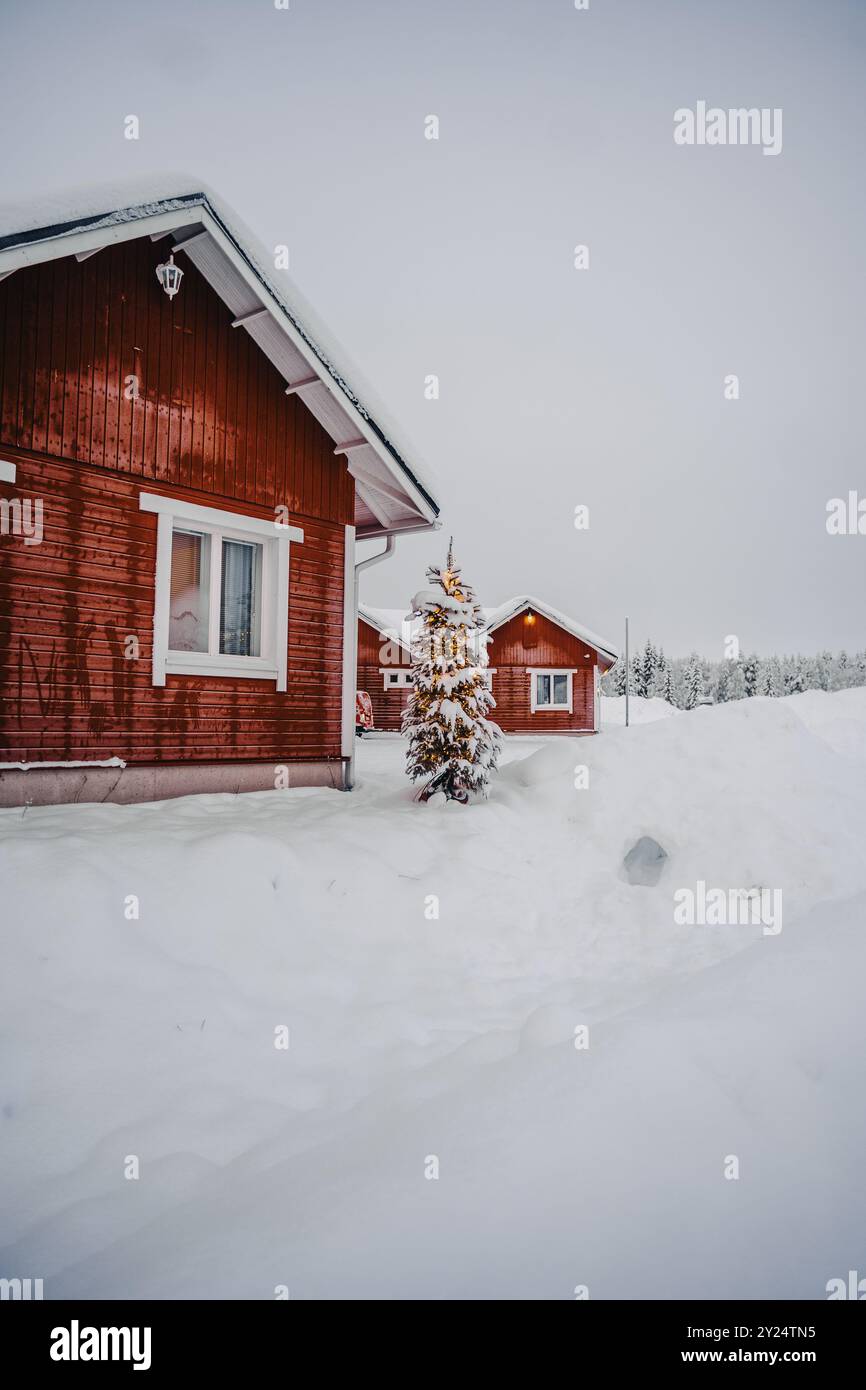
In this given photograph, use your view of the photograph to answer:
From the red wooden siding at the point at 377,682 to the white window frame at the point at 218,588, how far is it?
67.5 feet

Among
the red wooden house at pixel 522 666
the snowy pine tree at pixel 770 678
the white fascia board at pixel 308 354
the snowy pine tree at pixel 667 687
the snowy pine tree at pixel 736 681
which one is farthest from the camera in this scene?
the snowy pine tree at pixel 770 678

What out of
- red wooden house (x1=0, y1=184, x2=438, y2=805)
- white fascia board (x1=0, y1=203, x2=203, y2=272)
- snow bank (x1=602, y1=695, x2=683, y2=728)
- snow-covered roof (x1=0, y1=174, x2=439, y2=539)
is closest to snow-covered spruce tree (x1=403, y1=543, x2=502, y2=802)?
red wooden house (x1=0, y1=184, x2=438, y2=805)

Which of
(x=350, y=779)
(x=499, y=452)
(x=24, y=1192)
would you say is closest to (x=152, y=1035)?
(x=24, y=1192)

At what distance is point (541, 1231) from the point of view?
207 cm

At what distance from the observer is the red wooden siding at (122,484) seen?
634 centimetres

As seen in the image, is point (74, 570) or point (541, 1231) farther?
point (74, 570)

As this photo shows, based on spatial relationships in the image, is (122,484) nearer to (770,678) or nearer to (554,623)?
(554,623)

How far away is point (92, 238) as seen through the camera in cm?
603

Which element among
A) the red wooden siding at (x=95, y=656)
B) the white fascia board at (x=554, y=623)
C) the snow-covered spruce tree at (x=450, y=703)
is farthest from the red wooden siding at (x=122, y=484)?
the white fascia board at (x=554, y=623)

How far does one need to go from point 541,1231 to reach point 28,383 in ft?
23.7

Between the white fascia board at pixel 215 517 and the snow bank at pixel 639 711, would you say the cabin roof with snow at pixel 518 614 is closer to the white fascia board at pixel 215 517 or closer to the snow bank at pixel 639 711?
the snow bank at pixel 639 711

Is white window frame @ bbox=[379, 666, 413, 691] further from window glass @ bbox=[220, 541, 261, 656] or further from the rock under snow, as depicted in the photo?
the rock under snow

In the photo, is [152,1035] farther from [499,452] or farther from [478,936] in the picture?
[499,452]

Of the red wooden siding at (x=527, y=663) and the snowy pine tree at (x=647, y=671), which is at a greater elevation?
the snowy pine tree at (x=647, y=671)
